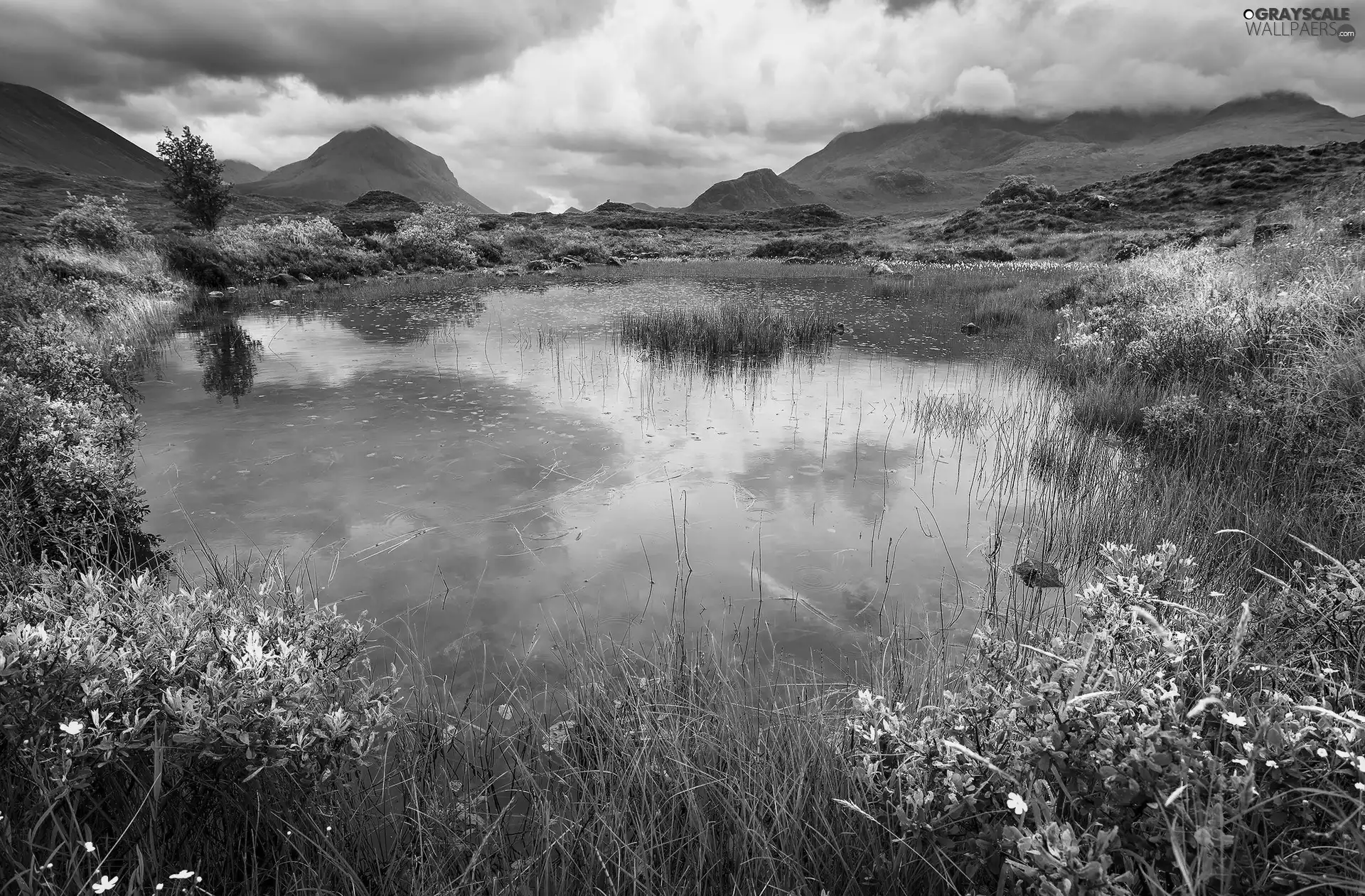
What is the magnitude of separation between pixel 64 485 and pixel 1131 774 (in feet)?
25.4

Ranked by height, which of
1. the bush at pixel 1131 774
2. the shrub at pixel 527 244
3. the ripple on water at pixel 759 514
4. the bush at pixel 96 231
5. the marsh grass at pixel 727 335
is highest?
the shrub at pixel 527 244

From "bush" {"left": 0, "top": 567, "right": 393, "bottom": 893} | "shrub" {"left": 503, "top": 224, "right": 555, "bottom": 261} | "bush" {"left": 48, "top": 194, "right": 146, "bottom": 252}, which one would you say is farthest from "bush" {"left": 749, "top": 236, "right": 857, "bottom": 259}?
"bush" {"left": 0, "top": 567, "right": 393, "bottom": 893}

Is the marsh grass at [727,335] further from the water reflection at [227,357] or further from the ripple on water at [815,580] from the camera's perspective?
the ripple on water at [815,580]

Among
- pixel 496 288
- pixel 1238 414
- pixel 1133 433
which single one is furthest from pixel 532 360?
pixel 496 288

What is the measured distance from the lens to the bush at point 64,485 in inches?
211

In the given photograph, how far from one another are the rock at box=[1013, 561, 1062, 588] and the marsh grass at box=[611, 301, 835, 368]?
894 centimetres

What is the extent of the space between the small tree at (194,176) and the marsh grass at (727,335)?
4028cm

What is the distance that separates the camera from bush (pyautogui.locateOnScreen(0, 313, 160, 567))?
536cm

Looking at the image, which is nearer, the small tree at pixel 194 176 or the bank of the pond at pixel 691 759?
the bank of the pond at pixel 691 759

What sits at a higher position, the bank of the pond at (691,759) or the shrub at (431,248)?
the shrub at (431,248)

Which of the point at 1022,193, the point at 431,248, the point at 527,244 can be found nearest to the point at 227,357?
the point at 431,248

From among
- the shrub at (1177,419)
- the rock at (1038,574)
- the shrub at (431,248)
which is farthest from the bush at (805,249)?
the rock at (1038,574)

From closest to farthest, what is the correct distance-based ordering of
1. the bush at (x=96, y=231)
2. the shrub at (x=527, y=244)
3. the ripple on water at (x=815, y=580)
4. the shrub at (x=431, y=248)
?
the ripple on water at (x=815, y=580) → the bush at (x=96, y=231) → the shrub at (x=431, y=248) → the shrub at (x=527, y=244)

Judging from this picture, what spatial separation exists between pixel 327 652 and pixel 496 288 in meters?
29.3
